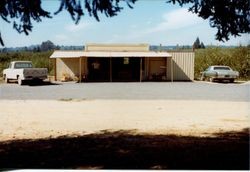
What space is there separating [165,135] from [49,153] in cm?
272

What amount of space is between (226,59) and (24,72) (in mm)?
11264

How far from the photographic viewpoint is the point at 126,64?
32.2 meters

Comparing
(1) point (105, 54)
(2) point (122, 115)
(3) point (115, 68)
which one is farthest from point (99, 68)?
(2) point (122, 115)

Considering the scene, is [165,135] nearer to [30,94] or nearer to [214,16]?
[214,16]

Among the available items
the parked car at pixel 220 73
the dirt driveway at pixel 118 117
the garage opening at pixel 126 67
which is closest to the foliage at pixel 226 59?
the parked car at pixel 220 73

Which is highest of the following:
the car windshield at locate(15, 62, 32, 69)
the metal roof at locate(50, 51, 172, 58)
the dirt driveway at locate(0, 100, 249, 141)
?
the metal roof at locate(50, 51, 172, 58)

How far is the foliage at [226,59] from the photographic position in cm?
2153

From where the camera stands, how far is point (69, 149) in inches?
309

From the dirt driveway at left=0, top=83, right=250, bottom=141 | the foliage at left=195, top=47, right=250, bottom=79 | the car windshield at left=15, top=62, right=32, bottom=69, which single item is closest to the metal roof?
the foliage at left=195, top=47, right=250, bottom=79

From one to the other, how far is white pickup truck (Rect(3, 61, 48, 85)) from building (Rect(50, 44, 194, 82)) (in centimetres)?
476

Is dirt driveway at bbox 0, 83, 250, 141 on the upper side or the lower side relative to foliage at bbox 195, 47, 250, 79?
lower

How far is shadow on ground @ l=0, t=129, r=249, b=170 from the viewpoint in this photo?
675 centimetres

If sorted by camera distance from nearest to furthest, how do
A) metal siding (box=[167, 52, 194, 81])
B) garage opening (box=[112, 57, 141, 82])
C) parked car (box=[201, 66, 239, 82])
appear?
parked car (box=[201, 66, 239, 82]) < metal siding (box=[167, 52, 194, 81]) < garage opening (box=[112, 57, 141, 82])

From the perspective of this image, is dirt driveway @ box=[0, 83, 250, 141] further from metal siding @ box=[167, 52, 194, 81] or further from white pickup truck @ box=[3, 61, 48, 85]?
metal siding @ box=[167, 52, 194, 81]
